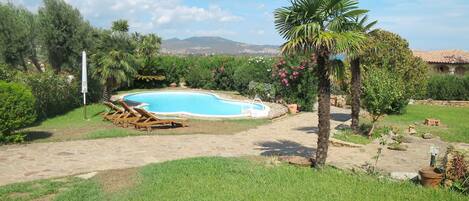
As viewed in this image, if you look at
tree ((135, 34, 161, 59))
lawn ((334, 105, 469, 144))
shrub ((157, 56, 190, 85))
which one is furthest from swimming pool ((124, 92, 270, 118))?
tree ((135, 34, 161, 59))

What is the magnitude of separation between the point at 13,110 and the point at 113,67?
9.25m

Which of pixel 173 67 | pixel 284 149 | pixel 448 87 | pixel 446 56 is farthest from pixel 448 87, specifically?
pixel 284 149

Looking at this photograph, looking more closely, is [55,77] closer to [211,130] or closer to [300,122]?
[211,130]

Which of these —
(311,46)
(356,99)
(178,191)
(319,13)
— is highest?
(319,13)

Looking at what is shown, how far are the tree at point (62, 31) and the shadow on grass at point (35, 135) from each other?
10.4m

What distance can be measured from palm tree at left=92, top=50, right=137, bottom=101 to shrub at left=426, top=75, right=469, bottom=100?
20.3m

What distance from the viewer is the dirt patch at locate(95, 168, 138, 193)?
27.5 ft

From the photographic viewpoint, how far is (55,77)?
19625 millimetres

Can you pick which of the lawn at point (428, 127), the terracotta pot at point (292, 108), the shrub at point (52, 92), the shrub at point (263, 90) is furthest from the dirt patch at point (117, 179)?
the shrub at point (263, 90)

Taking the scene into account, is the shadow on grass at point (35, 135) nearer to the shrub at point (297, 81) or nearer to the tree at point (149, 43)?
the shrub at point (297, 81)

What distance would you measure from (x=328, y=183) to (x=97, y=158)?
5.98 metres

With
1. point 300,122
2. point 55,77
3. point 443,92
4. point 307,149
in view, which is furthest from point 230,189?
point 443,92

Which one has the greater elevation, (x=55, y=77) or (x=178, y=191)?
(x=55, y=77)

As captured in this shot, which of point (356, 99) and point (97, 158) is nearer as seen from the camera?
point (97, 158)
